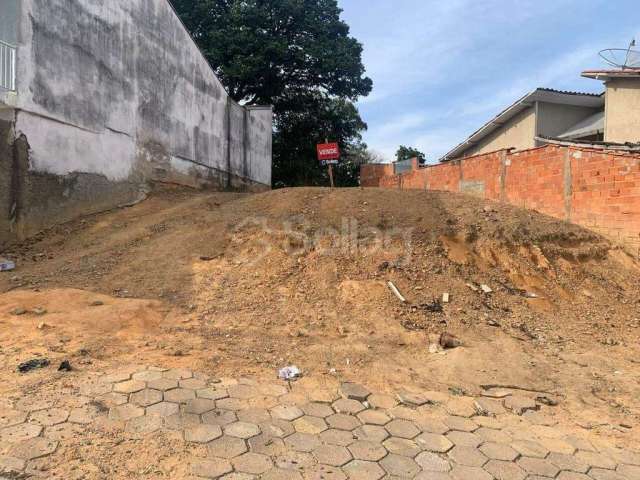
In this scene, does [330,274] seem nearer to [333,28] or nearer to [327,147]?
[327,147]

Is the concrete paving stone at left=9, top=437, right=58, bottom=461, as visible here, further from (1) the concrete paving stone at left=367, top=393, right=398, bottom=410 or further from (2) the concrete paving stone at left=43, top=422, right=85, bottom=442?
(1) the concrete paving stone at left=367, top=393, right=398, bottom=410

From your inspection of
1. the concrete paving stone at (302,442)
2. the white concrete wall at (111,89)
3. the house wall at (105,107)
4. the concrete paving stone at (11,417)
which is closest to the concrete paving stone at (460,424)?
the concrete paving stone at (302,442)

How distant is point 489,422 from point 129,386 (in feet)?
8.06

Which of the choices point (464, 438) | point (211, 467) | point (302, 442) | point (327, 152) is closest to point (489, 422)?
point (464, 438)

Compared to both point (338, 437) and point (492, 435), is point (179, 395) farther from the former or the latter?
point (492, 435)

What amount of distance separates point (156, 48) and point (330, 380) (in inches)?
379

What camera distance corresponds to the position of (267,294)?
17.9 feet

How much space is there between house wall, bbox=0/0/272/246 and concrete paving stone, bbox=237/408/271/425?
19.5ft

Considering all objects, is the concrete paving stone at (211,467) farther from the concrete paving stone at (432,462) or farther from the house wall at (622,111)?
the house wall at (622,111)

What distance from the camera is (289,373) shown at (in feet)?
12.4

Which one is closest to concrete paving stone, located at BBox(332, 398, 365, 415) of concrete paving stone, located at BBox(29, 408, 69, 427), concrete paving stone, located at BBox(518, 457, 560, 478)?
concrete paving stone, located at BBox(518, 457, 560, 478)

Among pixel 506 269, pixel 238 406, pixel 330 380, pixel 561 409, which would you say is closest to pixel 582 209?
pixel 506 269

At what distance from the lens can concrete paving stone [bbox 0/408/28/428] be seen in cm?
278

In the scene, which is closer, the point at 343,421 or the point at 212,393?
the point at 343,421
